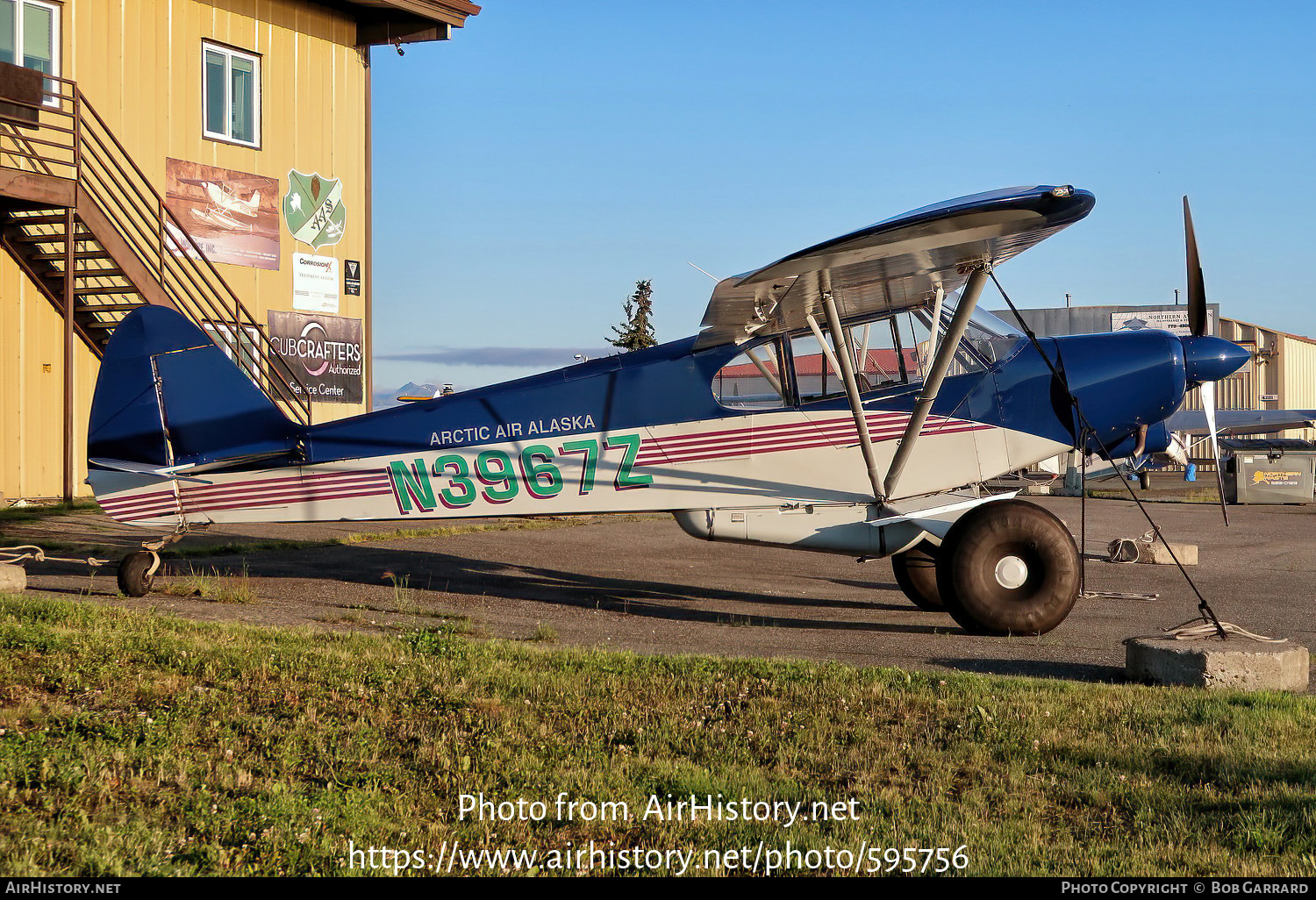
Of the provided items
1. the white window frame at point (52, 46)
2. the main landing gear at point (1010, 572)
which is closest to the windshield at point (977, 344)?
the main landing gear at point (1010, 572)

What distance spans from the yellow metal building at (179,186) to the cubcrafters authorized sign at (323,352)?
0.19 feet

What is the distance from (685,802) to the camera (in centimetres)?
419

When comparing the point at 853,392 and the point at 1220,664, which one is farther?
the point at 853,392

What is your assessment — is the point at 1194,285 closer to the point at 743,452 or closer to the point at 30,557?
the point at 743,452

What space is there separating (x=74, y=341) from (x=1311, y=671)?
1769 centimetres

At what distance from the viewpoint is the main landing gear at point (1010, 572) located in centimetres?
837

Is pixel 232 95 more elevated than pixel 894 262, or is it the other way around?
pixel 232 95

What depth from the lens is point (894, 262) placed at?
847 cm

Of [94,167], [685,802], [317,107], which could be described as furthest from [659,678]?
[317,107]

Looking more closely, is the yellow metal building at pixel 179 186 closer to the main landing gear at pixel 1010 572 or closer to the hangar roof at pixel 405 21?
the hangar roof at pixel 405 21

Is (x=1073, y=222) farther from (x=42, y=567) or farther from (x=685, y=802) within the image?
(x=42, y=567)

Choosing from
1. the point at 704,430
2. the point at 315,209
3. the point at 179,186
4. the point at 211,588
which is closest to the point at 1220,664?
the point at 704,430

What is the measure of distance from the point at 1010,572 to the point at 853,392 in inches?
73.9

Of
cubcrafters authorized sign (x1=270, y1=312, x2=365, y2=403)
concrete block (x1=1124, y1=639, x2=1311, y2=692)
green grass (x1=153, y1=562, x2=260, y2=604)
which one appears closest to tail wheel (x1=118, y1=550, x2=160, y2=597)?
green grass (x1=153, y1=562, x2=260, y2=604)
